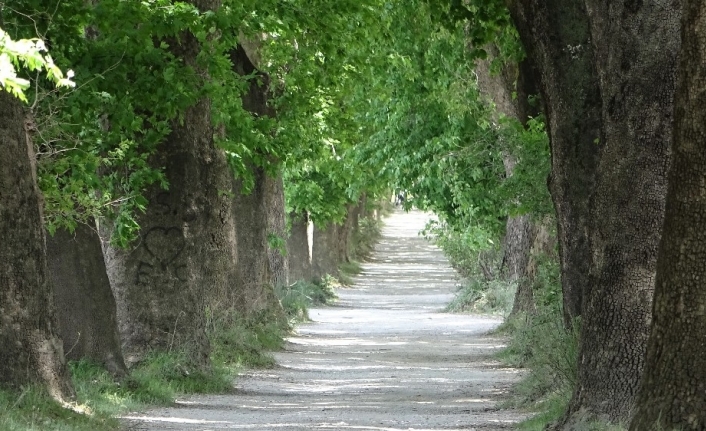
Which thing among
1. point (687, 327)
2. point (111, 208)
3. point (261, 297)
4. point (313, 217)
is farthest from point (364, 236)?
point (687, 327)

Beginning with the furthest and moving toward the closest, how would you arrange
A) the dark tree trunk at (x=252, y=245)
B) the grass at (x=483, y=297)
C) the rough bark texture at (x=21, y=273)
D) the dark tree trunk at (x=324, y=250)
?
the dark tree trunk at (x=324, y=250)
the grass at (x=483, y=297)
the dark tree trunk at (x=252, y=245)
the rough bark texture at (x=21, y=273)

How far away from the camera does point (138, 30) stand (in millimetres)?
15867

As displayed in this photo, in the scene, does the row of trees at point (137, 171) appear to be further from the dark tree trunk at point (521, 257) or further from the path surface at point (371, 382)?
the dark tree trunk at point (521, 257)

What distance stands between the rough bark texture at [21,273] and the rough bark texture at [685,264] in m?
5.76

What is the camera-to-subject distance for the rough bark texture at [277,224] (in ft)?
95.6

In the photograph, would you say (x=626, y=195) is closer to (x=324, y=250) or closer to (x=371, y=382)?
(x=371, y=382)

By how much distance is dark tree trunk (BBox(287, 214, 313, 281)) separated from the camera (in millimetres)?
44625

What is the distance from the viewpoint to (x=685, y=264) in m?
9.16

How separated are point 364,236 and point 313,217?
29975mm

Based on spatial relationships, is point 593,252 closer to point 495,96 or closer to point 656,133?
point 656,133

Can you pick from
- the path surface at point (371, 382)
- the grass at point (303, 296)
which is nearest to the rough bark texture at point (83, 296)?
the path surface at point (371, 382)

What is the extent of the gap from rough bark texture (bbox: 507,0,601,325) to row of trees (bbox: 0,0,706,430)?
0.02 meters

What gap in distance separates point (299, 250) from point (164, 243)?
87.2 ft

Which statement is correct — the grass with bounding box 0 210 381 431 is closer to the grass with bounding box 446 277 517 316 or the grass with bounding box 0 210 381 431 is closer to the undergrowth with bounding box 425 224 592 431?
the undergrowth with bounding box 425 224 592 431
